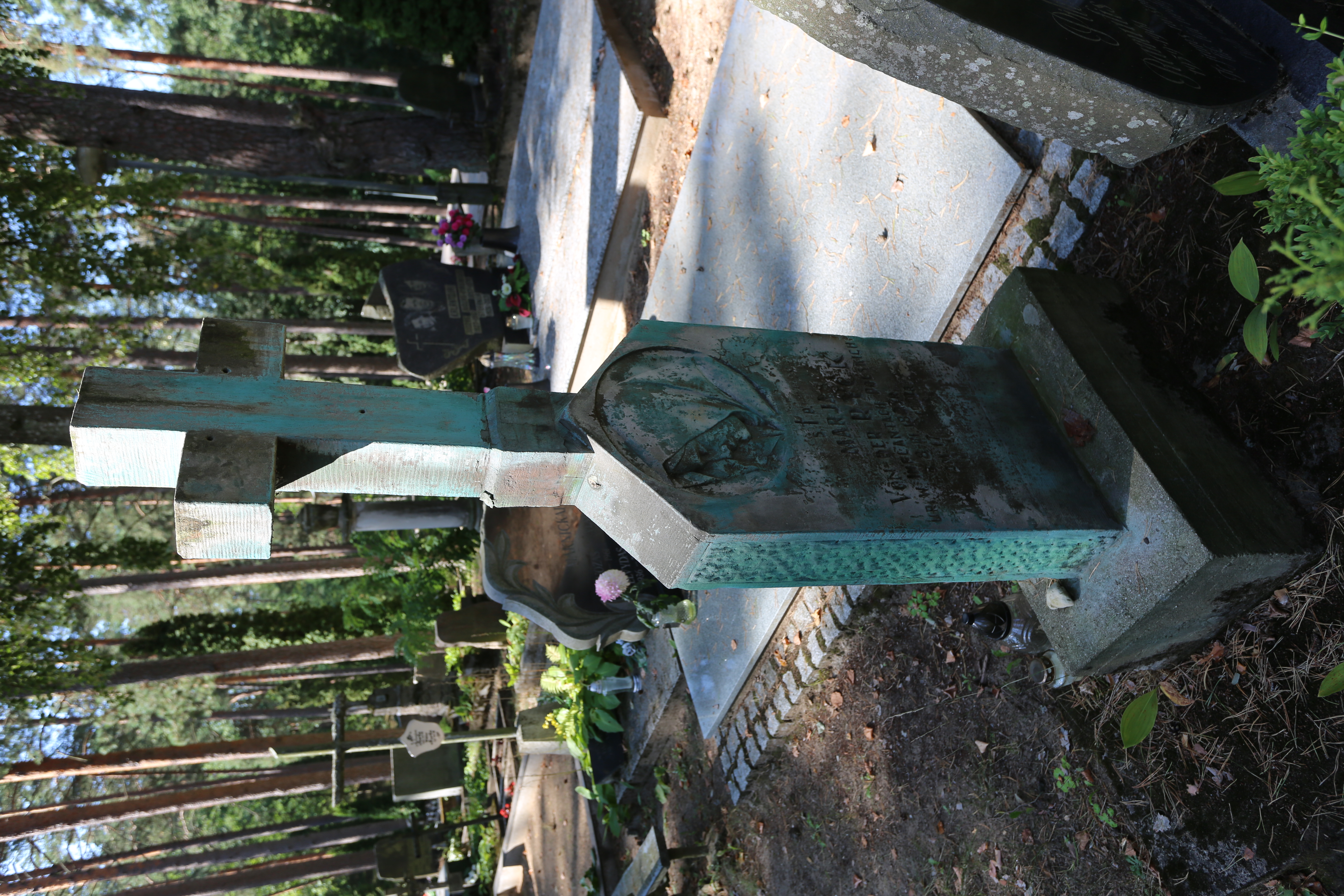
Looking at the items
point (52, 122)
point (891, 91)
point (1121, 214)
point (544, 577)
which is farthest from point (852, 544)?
point (52, 122)

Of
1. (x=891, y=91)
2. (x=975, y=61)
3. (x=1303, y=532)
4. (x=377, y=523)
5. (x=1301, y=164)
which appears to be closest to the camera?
(x=1301, y=164)

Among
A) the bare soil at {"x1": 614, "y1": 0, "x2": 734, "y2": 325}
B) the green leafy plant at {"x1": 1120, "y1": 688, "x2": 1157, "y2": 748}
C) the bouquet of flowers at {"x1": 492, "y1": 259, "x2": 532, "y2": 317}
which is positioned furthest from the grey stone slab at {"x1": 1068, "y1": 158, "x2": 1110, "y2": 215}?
the bouquet of flowers at {"x1": 492, "y1": 259, "x2": 532, "y2": 317}

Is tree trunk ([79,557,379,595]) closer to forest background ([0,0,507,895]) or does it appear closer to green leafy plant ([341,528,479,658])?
forest background ([0,0,507,895])

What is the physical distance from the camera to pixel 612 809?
7.21 meters

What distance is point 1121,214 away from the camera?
3.13m

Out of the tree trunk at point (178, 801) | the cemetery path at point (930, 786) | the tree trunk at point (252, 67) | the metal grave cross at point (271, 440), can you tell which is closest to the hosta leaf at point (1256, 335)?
the metal grave cross at point (271, 440)

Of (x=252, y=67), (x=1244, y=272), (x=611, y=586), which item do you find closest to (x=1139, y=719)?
(x=1244, y=272)

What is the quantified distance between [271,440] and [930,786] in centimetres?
348

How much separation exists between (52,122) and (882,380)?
876cm

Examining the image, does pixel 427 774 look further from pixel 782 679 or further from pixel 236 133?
pixel 236 133

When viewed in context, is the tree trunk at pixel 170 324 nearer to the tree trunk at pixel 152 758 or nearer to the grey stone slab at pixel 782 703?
the tree trunk at pixel 152 758

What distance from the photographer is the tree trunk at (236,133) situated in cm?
773

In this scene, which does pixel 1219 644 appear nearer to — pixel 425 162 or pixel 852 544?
pixel 852 544

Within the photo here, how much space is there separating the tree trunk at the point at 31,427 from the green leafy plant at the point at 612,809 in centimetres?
568
